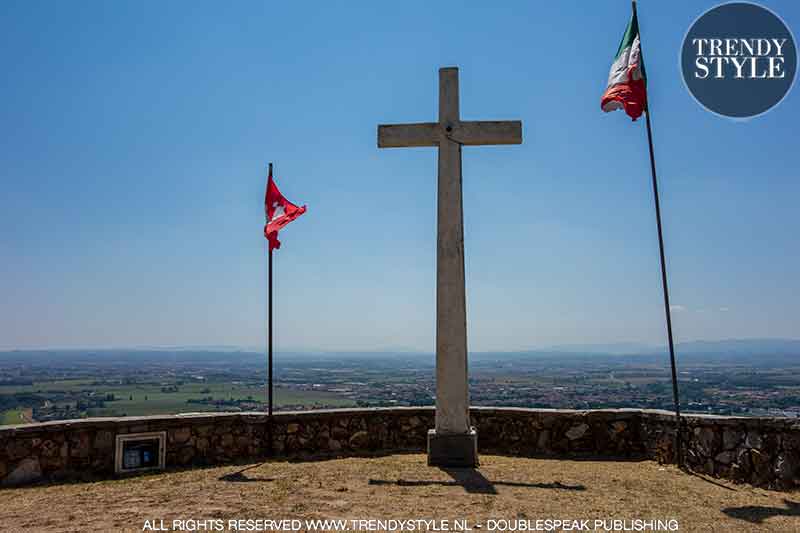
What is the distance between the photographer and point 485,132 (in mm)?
7973

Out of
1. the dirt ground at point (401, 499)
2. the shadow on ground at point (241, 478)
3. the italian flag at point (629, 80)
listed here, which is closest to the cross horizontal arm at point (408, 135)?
the italian flag at point (629, 80)

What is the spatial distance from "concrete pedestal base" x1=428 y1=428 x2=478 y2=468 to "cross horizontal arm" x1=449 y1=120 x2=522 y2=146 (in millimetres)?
3820

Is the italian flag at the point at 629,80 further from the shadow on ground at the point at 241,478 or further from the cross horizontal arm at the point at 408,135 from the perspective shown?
the shadow on ground at the point at 241,478

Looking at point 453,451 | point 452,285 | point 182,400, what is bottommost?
point 182,400

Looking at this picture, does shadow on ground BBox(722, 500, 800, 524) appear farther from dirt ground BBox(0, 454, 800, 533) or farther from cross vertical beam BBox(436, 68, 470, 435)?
cross vertical beam BBox(436, 68, 470, 435)

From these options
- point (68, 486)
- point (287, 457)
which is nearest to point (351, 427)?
point (287, 457)

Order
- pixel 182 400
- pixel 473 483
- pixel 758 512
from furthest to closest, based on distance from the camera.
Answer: pixel 182 400, pixel 473 483, pixel 758 512

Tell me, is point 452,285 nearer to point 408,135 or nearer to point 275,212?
point 408,135

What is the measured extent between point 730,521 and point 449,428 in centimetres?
325

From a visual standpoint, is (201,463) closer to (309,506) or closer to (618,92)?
(309,506)

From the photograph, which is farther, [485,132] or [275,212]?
[275,212]

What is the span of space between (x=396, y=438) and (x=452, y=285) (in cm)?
276

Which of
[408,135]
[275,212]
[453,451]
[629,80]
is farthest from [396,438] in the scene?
[629,80]

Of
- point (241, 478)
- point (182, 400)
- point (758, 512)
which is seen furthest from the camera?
point (182, 400)
